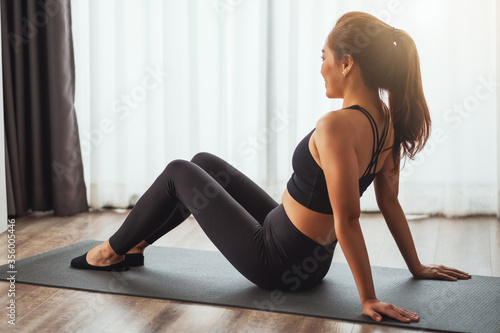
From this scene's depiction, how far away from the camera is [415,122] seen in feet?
5.79

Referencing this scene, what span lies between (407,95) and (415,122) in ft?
0.32

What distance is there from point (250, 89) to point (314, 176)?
1788 millimetres

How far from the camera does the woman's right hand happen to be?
169 cm

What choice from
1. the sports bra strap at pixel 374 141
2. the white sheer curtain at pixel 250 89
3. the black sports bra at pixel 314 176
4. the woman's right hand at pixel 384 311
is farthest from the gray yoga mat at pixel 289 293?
the white sheer curtain at pixel 250 89

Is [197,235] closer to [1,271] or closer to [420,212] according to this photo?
[1,271]

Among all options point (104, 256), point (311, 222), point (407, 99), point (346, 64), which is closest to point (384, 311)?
point (311, 222)

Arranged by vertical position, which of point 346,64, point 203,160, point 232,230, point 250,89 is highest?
point 346,64

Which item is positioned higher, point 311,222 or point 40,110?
point 40,110

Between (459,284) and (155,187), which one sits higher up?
(155,187)

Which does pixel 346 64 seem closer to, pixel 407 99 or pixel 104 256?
pixel 407 99

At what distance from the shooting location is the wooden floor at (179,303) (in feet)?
5.67

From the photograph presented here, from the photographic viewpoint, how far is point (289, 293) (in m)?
1.96

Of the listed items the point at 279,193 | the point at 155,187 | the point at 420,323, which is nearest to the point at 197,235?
the point at 279,193

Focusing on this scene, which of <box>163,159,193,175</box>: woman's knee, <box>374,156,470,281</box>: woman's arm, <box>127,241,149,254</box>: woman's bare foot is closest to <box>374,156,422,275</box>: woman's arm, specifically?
<box>374,156,470,281</box>: woman's arm
